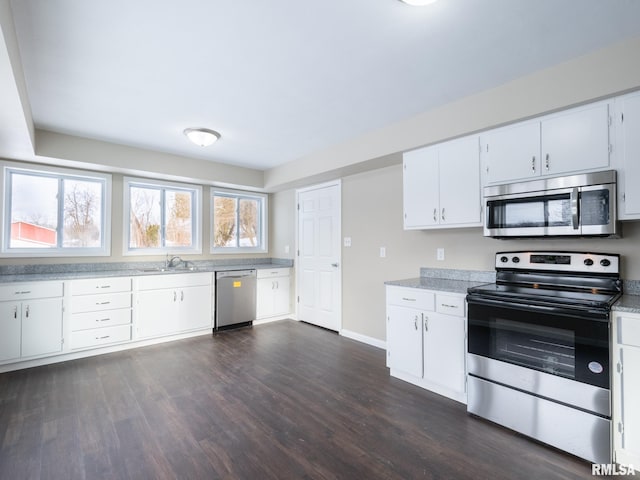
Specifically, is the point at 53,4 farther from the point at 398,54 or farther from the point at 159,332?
the point at 159,332

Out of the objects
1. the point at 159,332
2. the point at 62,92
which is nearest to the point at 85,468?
the point at 159,332

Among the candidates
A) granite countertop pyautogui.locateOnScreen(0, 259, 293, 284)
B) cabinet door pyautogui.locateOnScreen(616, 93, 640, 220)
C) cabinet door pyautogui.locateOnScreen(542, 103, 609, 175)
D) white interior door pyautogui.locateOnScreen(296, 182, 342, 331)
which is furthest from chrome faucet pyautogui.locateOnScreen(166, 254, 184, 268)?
cabinet door pyautogui.locateOnScreen(616, 93, 640, 220)

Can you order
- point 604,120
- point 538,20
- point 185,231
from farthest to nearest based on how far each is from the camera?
1. point 185,231
2. point 604,120
3. point 538,20

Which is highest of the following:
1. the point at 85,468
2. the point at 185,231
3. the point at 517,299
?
the point at 185,231

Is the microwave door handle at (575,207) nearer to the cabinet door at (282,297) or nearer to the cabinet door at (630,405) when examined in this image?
the cabinet door at (630,405)

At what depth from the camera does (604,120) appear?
208cm

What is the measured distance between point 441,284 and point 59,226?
4.41 metres

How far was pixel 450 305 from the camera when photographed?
101 inches

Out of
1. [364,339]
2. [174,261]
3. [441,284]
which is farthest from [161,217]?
[441,284]

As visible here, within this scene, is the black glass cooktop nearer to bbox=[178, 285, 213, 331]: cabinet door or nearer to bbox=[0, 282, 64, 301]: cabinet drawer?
bbox=[178, 285, 213, 331]: cabinet door

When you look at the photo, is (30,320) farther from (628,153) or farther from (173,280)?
(628,153)

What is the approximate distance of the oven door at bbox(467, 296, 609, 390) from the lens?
1845 millimetres

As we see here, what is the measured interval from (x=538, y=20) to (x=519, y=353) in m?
2.02

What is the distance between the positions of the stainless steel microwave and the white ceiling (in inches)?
32.0
